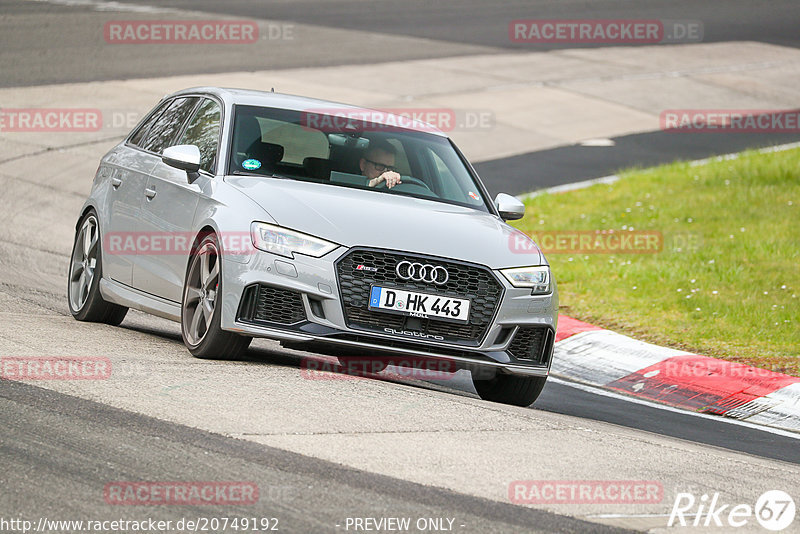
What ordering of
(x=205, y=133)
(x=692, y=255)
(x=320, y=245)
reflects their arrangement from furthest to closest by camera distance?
(x=692, y=255), (x=205, y=133), (x=320, y=245)

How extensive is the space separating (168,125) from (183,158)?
1466mm

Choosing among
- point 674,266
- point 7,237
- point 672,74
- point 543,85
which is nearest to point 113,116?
point 7,237

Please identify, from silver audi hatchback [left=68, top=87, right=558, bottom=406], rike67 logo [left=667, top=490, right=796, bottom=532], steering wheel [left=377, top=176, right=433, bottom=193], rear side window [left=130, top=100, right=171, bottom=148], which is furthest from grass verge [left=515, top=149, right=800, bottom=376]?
rike67 logo [left=667, top=490, right=796, bottom=532]

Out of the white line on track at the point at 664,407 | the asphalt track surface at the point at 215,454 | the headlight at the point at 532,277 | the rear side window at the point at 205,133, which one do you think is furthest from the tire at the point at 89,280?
the white line on track at the point at 664,407

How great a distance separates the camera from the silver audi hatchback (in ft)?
24.5

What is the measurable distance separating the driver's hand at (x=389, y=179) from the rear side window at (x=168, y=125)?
65.2 inches

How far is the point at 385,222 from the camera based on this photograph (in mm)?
7738

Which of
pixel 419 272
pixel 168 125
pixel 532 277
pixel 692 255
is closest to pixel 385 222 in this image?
pixel 419 272

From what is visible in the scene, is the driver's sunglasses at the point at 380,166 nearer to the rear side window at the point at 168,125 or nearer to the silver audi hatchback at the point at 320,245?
the silver audi hatchback at the point at 320,245

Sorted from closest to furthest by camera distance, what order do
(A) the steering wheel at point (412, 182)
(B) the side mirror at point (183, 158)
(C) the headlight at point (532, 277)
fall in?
(C) the headlight at point (532, 277) → (B) the side mirror at point (183, 158) → (A) the steering wheel at point (412, 182)

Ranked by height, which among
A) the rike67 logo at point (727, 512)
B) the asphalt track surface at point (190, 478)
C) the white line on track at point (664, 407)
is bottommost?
the white line on track at point (664, 407)

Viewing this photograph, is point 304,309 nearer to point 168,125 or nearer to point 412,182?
point 412,182

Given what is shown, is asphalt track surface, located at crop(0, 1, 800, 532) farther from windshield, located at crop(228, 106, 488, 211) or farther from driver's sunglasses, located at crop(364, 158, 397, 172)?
driver's sunglasses, located at crop(364, 158, 397, 172)

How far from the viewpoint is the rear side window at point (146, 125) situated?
9.95m
